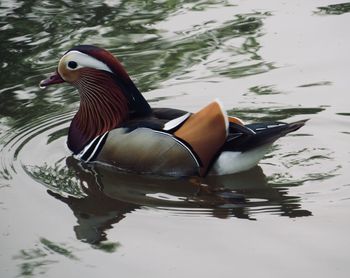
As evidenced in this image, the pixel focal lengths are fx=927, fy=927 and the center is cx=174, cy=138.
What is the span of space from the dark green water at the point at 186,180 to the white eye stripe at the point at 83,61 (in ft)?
2.09

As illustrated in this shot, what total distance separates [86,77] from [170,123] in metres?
0.92

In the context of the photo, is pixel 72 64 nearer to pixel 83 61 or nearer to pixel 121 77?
pixel 83 61

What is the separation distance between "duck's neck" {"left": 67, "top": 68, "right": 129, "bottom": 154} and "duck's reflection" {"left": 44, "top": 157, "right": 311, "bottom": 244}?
15.6 inches

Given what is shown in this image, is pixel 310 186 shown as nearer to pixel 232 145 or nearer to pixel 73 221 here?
pixel 232 145

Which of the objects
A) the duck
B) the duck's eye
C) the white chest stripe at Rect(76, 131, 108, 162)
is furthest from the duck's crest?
the white chest stripe at Rect(76, 131, 108, 162)

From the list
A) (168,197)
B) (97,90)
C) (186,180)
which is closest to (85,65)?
(97,90)

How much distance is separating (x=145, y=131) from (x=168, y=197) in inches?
21.9

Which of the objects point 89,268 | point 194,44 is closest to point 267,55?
point 194,44

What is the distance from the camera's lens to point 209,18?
9016 mm

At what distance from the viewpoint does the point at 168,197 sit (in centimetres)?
584

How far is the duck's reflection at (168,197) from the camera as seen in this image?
18.2 feet

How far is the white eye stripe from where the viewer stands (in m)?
6.59

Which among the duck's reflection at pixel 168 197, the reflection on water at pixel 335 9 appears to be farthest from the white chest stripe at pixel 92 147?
the reflection on water at pixel 335 9

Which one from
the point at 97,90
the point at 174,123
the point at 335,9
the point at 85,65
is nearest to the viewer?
the point at 174,123
